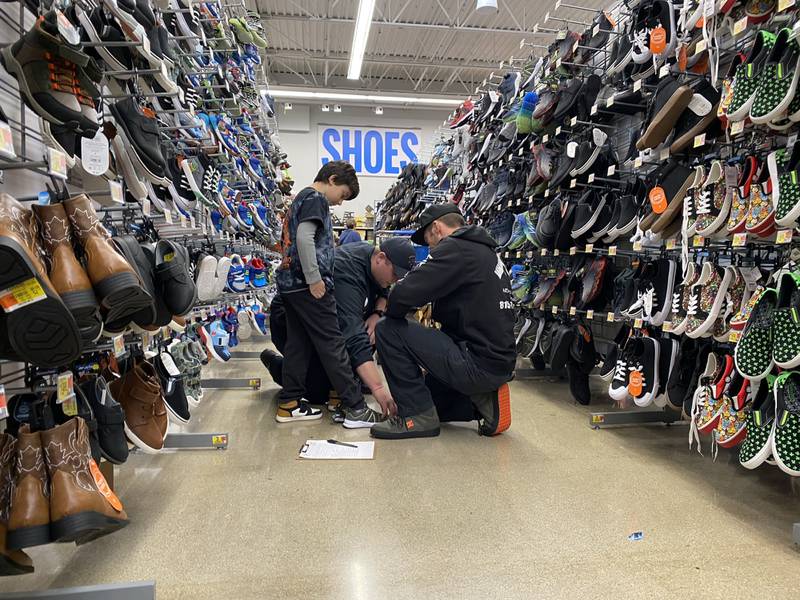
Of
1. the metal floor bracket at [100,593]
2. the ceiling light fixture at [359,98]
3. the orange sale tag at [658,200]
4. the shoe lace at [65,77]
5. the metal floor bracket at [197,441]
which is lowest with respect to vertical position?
the metal floor bracket at [197,441]

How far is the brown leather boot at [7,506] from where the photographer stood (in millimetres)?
1218

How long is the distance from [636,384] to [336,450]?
5.30 feet

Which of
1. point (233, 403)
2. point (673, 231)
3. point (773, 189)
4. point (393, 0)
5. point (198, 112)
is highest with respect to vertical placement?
point (393, 0)

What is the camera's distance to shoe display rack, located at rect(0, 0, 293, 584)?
1.18 metres

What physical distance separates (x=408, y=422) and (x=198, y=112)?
2304 mm

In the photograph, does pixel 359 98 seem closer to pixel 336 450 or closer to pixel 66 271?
pixel 336 450

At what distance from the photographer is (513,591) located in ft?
4.90

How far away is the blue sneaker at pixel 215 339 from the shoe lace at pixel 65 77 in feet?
6.69

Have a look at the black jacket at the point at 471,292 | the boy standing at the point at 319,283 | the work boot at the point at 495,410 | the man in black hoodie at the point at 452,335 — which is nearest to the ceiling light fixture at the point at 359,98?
the boy standing at the point at 319,283

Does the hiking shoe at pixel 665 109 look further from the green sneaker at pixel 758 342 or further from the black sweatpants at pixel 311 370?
the black sweatpants at pixel 311 370

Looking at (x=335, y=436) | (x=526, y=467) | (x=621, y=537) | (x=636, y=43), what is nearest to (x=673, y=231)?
(x=636, y=43)

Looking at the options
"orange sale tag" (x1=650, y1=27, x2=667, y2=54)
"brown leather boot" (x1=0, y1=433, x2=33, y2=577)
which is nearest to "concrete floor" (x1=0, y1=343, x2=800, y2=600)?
"brown leather boot" (x1=0, y1=433, x2=33, y2=577)

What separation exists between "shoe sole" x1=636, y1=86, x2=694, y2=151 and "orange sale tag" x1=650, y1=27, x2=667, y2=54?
0.48m

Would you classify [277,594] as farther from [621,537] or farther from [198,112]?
[198,112]
